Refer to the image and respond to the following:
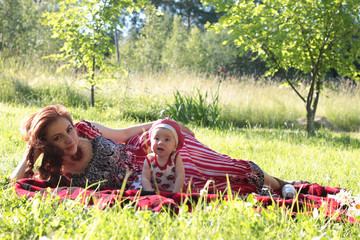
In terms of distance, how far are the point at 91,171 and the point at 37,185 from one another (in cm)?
38

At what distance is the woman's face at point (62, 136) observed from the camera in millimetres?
2473

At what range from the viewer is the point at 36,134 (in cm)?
245

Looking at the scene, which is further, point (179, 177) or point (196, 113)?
point (196, 113)

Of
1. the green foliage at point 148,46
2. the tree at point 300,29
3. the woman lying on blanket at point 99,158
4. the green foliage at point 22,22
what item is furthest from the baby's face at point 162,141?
the green foliage at point 148,46

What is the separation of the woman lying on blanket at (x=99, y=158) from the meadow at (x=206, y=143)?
346 mm

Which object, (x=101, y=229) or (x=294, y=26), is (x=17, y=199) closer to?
(x=101, y=229)

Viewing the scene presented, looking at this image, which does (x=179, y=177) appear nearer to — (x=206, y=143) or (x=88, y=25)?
(x=206, y=143)

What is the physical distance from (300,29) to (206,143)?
3301 mm

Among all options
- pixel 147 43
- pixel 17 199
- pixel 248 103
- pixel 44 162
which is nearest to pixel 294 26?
pixel 248 103

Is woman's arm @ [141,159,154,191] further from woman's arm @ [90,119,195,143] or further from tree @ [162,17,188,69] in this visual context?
tree @ [162,17,188,69]

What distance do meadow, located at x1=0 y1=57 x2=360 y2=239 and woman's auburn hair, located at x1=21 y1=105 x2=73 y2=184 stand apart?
26 centimetres

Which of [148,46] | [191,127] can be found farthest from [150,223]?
[148,46]

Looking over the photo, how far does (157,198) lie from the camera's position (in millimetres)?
2105

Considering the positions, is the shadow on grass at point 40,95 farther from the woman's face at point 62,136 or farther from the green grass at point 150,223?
the green grass at point 150,223
